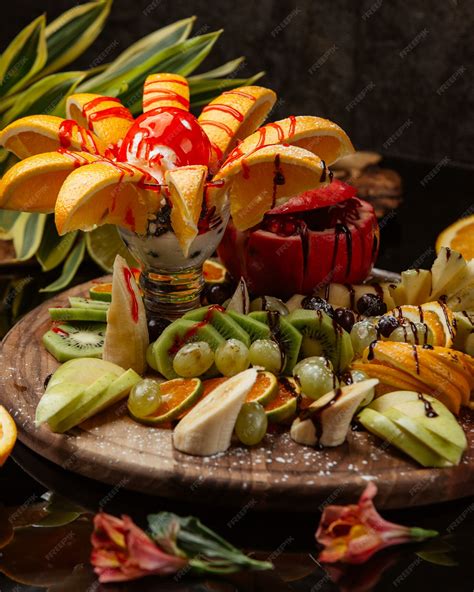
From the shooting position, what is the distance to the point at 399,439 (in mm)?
1080

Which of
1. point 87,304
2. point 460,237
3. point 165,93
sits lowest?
point 87,304

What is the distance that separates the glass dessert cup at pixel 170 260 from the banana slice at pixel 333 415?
1.03ft

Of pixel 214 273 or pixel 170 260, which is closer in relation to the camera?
pixel 170 260

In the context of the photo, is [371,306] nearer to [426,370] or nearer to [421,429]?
[426,370]

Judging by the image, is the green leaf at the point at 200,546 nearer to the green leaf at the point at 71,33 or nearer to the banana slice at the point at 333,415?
the banana slice at the point at 333,415

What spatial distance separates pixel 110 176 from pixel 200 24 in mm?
1443

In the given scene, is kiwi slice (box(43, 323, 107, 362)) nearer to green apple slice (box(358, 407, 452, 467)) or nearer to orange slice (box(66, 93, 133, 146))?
orange slice (box(66, 93, 133, 146))

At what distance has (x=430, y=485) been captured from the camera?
104cm

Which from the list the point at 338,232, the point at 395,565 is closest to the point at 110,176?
the point at 338,232

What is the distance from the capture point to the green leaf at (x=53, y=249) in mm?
1817

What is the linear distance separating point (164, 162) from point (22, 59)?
83 cm

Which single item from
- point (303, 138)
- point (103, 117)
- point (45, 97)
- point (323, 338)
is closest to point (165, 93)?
point (103, 117)

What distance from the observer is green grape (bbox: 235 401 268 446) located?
108 centimetres

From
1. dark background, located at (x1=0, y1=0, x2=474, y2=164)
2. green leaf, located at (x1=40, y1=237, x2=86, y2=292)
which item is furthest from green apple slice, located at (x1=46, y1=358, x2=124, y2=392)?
dark background, located at (x1=0, y1=0, x2=474, y2=164)
